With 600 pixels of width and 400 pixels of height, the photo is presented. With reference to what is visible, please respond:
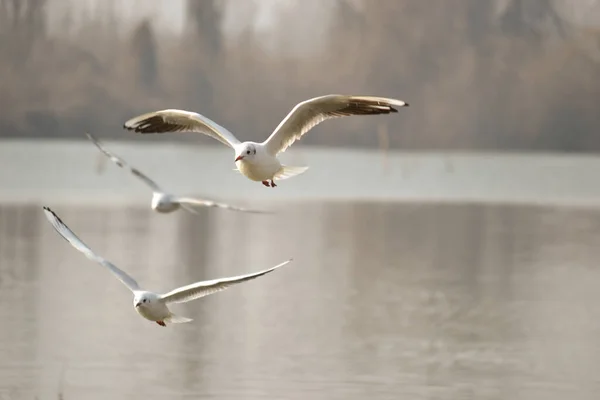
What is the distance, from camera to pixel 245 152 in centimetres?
1014

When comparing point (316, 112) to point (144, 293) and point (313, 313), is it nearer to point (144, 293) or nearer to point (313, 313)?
point (144, 293)

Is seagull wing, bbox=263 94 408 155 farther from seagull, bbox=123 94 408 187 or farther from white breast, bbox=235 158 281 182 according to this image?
white breast, bbox=235 158 281 182

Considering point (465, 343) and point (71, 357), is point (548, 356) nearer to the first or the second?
point (465, 343)

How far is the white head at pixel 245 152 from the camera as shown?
33.2ft

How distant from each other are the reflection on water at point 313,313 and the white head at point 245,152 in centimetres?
286

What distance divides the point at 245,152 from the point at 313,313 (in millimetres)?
7128

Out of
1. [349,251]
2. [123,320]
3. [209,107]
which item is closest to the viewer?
[123,320]

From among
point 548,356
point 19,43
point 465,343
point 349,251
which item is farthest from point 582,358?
point 19,43

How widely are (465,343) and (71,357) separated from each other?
12.4 feet

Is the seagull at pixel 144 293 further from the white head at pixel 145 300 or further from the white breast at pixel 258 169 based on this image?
the white breast at pixel 258 169

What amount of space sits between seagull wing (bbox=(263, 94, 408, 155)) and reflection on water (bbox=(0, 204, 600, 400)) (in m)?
2.71

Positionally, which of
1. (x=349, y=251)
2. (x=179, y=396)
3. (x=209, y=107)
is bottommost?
(x=179, y=396)

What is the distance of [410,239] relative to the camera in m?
25.1

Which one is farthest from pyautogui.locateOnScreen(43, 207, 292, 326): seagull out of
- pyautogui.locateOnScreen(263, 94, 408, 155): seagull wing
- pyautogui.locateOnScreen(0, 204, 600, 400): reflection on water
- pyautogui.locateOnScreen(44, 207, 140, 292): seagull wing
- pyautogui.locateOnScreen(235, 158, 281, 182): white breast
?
pyautogui.locateOnScreen(0, 204, 600, 400): reflection on water
